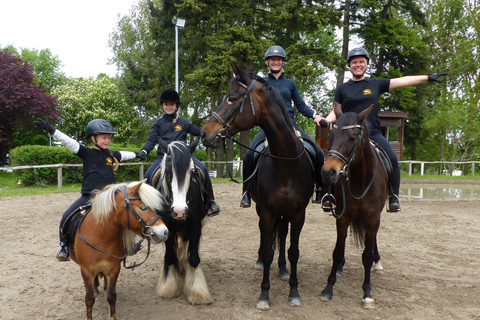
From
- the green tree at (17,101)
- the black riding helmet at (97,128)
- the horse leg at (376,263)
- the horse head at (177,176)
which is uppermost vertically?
the green tree at (17,101)

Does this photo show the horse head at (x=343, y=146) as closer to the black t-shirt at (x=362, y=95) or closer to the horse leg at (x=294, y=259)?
the black t-shirt at (x=362, y=95)

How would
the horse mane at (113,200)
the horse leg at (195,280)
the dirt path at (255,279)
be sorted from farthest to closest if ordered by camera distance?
the horse leg at (195,280) < the dirt path at (255,279) < the horse mane at (113,200)

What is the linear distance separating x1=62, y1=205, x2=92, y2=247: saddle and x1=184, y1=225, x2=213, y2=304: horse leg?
1.30 meters

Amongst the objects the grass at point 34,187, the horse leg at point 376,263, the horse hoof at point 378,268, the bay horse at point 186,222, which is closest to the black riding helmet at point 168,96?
the bay horse at point 186,222

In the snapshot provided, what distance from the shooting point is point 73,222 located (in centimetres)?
364

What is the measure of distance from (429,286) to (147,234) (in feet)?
12.7

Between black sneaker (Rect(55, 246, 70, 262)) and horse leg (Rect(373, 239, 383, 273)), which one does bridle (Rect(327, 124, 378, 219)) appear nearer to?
horse leg (Rect(373, 239, 383, 273))

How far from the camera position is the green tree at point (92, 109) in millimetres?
32500

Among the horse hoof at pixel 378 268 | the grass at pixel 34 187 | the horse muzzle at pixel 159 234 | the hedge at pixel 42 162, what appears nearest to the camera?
the horse muzzle at pixel 159 234

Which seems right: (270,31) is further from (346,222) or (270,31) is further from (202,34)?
(346,222)

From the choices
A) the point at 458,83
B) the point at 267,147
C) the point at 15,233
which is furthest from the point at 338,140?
the point at 458,83

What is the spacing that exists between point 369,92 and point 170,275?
346 cm

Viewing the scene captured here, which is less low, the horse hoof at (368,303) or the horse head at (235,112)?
the horse head at (235,112)

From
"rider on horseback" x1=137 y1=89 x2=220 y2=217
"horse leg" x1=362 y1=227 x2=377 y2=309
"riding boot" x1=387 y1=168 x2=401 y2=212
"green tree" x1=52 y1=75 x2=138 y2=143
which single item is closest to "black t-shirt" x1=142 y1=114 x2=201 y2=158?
"rider on horseback" x1=137 y1=89 x2=220 y2=217
